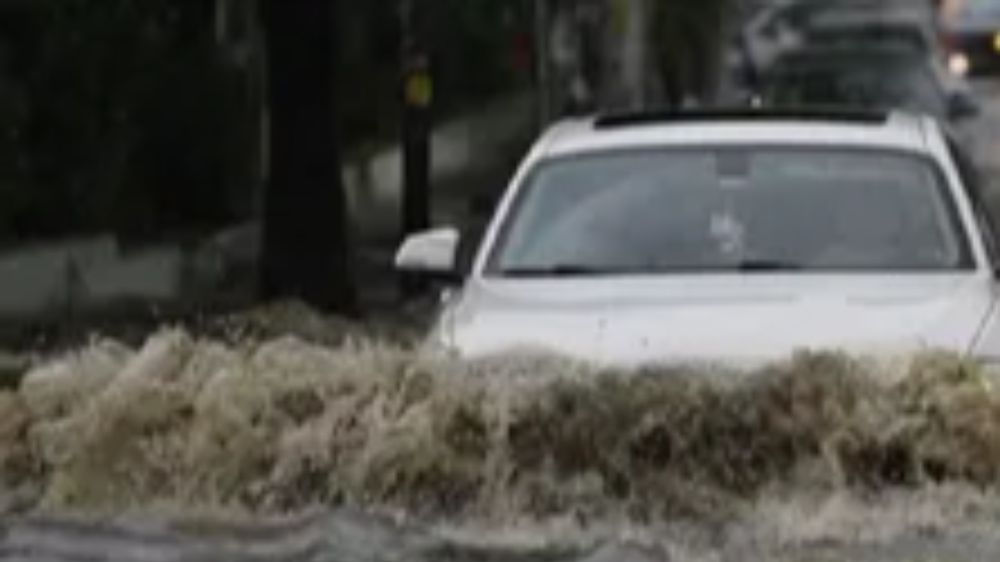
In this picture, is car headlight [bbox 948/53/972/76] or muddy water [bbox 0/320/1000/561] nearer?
muddy water [bbox 0/320/1000/561]

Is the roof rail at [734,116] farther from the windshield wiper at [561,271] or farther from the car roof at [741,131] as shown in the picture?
the windshield wiper at [561,271]

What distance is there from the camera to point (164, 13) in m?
18.7

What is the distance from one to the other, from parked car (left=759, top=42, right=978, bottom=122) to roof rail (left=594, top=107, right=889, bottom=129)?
12.6 m

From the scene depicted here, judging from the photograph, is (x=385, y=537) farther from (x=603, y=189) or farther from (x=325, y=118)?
(x=325, y=118)

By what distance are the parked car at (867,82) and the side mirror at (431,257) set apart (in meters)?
13.6

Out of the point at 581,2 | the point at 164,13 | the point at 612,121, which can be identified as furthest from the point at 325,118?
the point at 581,2

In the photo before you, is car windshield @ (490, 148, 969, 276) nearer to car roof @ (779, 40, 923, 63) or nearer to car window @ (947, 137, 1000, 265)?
car window @ (947, 137, 1000, 265)

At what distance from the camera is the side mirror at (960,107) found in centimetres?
2267

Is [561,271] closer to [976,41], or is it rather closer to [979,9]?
[976,41]

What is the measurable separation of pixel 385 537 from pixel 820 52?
20.8m

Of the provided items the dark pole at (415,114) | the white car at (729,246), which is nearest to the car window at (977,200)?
the white car at (729,246)

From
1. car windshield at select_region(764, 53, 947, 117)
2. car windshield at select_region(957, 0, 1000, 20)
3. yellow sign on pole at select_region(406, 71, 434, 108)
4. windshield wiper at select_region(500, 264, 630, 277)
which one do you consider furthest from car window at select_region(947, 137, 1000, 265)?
car windshield at select_region(957, 0, 1000, 20)

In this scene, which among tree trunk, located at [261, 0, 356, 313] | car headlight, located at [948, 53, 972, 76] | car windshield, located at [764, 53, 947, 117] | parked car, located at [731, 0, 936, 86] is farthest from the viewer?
car headlight, located at [948, 53, 972, 76]

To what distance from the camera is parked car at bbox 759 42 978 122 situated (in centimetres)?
2353
